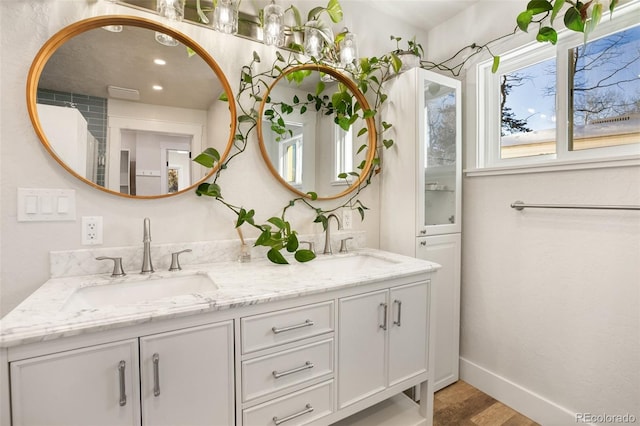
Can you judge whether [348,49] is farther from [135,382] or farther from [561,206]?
[135,382]

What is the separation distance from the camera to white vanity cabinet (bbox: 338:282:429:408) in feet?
4.27

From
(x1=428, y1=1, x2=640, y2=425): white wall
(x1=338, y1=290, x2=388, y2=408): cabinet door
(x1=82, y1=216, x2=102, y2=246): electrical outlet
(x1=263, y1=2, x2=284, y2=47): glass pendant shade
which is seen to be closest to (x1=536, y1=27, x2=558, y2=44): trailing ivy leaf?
(x1=428, y1=1, x2=640, y2=425): white wall

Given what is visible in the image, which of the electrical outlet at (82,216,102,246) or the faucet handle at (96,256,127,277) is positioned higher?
the electrical outlet at (82,216,102,246)

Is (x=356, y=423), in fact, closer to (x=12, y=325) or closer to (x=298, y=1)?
(x=12, y=325)

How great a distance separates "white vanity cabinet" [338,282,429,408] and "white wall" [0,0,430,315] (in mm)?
784

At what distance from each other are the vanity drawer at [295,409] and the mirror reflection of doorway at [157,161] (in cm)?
102

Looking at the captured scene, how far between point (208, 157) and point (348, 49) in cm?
100

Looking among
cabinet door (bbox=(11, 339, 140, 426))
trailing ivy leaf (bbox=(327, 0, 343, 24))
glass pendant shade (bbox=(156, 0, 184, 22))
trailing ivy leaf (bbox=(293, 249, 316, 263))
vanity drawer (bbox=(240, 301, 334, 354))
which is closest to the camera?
cabinet door (bbox=(11, 339, 140, 426))

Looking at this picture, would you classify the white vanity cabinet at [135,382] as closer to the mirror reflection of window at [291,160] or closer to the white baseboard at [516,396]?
the mirror reflection of window at [291,160]

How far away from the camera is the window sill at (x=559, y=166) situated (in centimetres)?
137

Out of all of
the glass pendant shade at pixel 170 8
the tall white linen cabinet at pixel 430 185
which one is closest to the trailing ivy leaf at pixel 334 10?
the tall white linen cabinet at pixel 430 185

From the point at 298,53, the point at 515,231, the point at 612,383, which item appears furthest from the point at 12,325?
the point at 612,383

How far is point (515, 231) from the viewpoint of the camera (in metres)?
1.82

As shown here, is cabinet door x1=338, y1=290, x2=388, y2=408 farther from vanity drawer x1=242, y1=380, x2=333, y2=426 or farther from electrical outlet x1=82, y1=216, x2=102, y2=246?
electrical outlet x1=82, y1=216, x2=102, y2=246
